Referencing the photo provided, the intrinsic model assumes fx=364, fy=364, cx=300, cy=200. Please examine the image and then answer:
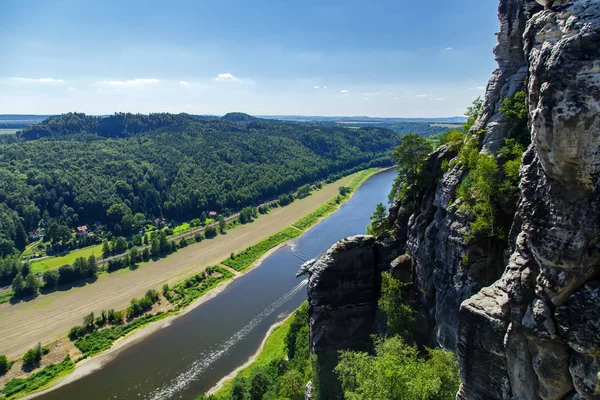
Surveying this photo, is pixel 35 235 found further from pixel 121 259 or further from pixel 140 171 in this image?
pixel 140 171

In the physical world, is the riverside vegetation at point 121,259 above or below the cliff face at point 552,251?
below

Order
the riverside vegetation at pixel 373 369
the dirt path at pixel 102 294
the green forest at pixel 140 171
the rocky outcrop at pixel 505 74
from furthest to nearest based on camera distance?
the green forest at pixel 140 171, the dirt path at pixel 102 294, the rocky outcrop at pixel 505 74, the riverside vegetation at pixel 373 369

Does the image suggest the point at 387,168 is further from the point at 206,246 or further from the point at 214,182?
the point at 206,246

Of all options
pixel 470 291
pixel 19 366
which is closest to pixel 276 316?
pixel 19 366

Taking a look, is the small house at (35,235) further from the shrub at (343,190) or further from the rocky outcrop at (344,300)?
the shrub at (343,190)

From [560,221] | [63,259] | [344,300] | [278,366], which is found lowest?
[63,259]

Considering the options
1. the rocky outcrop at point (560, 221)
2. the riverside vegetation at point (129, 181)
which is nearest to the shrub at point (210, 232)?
the riverside vegetation at point (129, 181)

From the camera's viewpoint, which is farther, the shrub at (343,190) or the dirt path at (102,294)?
the shrub at (343,190)

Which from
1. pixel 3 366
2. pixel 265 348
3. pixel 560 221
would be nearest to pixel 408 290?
pixel 560 221
